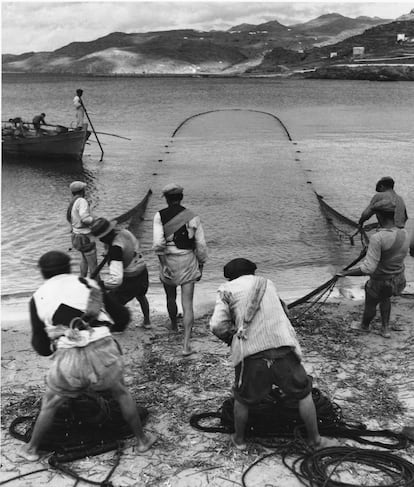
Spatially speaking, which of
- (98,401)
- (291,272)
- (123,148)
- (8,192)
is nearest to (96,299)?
(98,401)

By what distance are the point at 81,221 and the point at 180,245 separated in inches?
107

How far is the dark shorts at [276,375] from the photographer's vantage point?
13.7 ft

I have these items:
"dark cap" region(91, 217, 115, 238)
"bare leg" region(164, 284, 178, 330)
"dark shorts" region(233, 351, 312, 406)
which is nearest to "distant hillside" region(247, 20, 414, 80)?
"bare leg" region(164, 284, 178, 330)

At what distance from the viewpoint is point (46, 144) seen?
24.0m

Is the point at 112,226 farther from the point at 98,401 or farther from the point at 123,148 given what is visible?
the point at 123,148

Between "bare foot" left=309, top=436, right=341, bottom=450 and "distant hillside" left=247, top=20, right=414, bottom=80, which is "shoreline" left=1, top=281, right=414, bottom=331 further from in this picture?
"distant hillside" left=247, top=20, right=414, bottom=80

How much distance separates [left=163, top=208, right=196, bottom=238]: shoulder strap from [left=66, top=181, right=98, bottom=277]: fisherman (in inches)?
91.1

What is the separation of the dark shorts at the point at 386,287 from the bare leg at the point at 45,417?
3.82 metres

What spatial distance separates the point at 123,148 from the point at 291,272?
69.1 feet

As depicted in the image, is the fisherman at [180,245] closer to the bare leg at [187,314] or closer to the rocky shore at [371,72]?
the bare leg at [187,314]

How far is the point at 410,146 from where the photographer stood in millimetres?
29453

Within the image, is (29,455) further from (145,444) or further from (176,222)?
(176,222)

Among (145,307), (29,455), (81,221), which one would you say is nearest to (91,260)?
(81,221)

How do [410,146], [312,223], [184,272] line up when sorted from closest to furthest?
[184,272] → [312,223] → [410,146]
